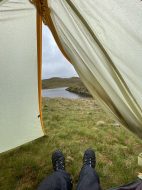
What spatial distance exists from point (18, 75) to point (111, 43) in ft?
7.10

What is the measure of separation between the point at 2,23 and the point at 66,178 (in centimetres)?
220

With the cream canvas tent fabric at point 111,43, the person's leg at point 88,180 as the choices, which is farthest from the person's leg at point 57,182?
the cream canvas tent fabric at point 111,43

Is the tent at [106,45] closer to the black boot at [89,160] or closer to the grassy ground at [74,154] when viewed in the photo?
the black boot at [89,160]

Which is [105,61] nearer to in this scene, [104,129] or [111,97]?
[111,97]

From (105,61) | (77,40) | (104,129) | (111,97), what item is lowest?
(104,129)

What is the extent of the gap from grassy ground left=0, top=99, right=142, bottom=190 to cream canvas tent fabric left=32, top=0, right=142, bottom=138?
1731 millimetres

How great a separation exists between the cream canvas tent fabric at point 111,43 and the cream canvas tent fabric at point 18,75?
1.00 metres

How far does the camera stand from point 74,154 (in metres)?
5.67

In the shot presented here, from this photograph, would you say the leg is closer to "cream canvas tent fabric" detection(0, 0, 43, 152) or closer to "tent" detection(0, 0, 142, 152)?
"tent" detection(0, 0, 142, 152)

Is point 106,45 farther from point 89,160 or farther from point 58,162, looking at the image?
point 58,162

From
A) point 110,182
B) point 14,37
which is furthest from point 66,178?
point 14,37

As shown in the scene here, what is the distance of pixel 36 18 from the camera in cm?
466

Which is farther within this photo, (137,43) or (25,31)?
(25,31)

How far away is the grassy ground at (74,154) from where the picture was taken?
4.95 meters
